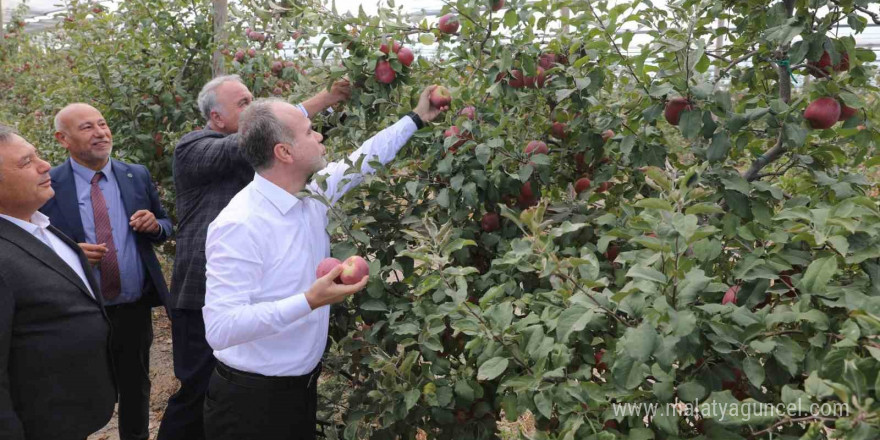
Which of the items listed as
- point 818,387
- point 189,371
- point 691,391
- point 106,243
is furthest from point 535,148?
point 106,243

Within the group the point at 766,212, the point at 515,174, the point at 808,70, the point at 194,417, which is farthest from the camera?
the point at 194,417

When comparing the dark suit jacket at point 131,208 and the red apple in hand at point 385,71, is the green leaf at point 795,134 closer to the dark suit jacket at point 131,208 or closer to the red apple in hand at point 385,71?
the red apple in hand at point 385,71

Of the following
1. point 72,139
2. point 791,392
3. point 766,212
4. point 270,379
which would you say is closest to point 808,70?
point 766,212

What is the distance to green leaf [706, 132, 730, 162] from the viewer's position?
5.98 ft

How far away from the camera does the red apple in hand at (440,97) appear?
90.6 inches

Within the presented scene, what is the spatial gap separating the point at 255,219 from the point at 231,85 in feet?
4.12

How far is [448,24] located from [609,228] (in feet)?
2.76

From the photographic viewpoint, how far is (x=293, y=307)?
1.79 m

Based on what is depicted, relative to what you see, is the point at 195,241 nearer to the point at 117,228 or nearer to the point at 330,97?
the point at 117,228

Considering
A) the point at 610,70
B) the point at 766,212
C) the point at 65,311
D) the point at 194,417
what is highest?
the point at 610,70

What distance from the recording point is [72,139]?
3.10 m

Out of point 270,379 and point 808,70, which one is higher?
point 808,70

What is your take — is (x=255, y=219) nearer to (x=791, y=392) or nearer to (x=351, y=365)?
(x=351, y=365)

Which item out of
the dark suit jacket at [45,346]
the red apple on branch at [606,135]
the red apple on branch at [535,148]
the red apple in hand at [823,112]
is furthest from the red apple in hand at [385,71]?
the red apple in hand at [823,112]
